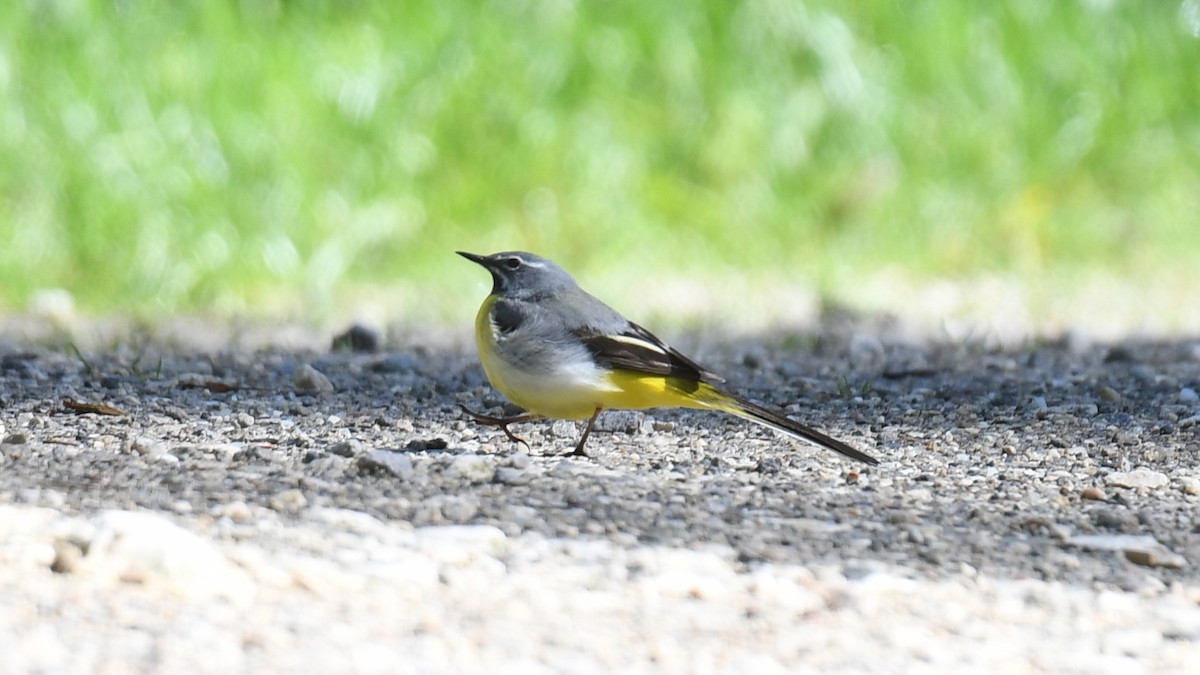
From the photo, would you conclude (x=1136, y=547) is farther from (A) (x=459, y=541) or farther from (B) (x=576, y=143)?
(B) (x=576, y=143)

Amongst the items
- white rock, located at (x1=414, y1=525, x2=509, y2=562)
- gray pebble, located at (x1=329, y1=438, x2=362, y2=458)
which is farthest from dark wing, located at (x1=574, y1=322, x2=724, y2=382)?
white rock, located at (x1=414, y1=525, x2=509, y2=562)

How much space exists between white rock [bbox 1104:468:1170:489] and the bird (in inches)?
25.5

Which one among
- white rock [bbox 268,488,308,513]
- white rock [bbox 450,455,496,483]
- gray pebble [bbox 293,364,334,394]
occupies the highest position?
gray pebble [bbox 293,364,334,394]

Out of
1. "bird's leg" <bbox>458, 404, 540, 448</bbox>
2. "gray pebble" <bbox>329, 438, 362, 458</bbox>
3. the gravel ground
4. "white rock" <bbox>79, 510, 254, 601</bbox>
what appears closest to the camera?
the gravel ground

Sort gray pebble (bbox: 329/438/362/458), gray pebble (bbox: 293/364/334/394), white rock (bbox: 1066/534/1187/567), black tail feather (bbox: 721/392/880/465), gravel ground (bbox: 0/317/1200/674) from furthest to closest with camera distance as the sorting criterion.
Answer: gray pebble (bbox: 293/364/334/394)
black tail feather (bbox: 721/392/880/465)
gray pebble (bbox: 329/438/362/458)
white rock (bbox: 1066/534/1187/567)
gravel ground (bbox: 0/317/1200/674)

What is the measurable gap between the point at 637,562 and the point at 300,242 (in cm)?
559

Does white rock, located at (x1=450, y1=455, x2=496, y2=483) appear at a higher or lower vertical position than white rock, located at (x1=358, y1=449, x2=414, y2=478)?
higher

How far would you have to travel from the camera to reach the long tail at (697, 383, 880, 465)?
457 centimetres

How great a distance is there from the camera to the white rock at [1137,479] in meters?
4.46

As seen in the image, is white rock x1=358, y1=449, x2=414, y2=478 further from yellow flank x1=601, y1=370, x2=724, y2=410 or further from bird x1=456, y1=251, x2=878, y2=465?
yellow flank x1=601, y1=370, x2=724, y2=410

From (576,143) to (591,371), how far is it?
196 inches

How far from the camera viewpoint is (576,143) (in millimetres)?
9539

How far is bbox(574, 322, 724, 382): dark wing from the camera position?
15.2ft

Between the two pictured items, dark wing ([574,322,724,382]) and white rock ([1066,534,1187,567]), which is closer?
white rock ([1066,534,1187,567])
